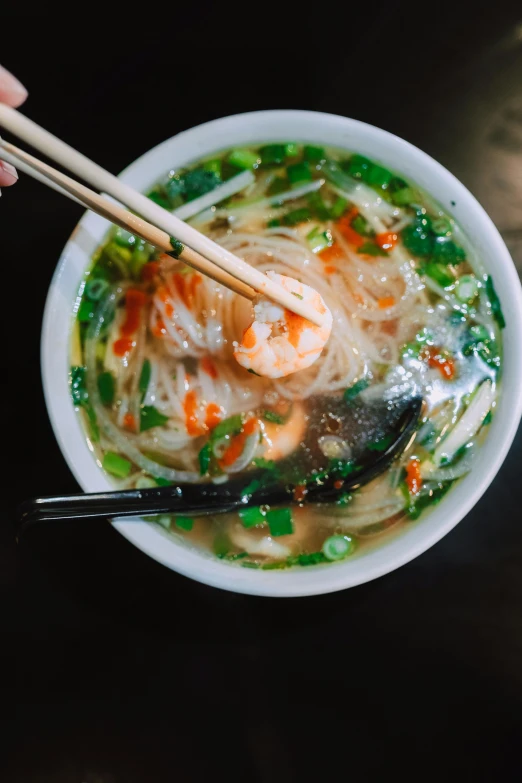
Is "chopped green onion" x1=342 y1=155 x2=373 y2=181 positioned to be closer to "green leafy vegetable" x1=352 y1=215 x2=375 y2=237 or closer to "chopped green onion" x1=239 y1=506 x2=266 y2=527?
"green leafy vegetable" x1=352 y1=215 x2=375 y2=237

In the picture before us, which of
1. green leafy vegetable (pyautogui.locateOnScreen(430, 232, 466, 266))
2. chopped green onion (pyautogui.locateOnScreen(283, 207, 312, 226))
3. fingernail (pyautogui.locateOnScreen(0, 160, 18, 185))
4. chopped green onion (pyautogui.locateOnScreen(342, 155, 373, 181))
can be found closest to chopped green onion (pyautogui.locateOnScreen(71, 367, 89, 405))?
fingernail (pyautogui.locateOnScreen(0, 160, 18, 185))

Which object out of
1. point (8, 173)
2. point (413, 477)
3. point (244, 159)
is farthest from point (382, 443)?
point (8, 173)

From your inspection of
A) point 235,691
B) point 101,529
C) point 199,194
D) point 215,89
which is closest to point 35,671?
point 101,529

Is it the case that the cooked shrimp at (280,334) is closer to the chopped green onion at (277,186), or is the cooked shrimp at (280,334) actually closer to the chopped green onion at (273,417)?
the chopped green onion at (273,417)

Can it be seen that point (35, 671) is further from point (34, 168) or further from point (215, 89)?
point (215, 89)

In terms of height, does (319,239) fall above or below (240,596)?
above

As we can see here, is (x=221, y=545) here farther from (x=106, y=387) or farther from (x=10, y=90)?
(x=10, y=90)
